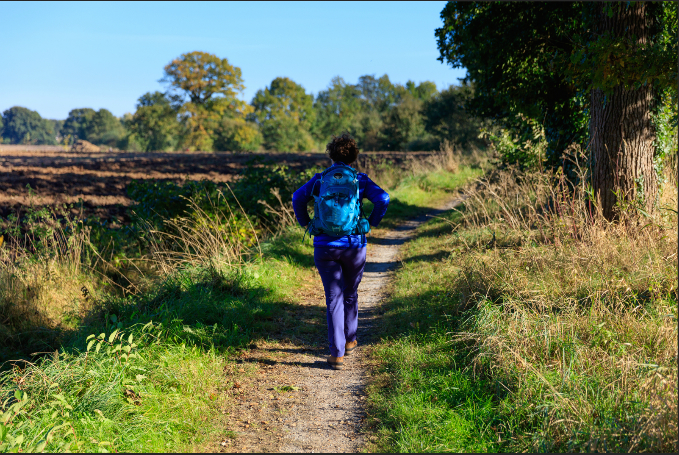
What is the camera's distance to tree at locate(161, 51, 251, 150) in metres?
65.0

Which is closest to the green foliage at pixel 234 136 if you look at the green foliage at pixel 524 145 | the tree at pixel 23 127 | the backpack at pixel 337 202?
the green foliage at pixel 524 145

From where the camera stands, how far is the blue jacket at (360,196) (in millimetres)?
4555

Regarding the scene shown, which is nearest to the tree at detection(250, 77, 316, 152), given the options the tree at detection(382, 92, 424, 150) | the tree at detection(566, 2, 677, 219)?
the tree at detection(382, 92, 424, 150)

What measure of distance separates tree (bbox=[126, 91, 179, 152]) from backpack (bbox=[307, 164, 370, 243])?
221 feet

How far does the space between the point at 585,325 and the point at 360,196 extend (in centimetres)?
232

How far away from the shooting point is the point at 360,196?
4.77 meters

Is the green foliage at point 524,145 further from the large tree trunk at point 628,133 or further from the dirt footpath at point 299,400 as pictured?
the dirt footpath at point 299,400

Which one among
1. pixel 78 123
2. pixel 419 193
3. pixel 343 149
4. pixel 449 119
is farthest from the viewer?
pixel 78 123

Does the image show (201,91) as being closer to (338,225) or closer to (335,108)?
(335,108)

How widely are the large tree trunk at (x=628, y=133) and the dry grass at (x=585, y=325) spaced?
460 millimetres

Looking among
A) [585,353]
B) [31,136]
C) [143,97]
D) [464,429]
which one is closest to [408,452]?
[464,429]

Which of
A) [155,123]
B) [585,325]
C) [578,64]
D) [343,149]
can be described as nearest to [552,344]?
[585,325]

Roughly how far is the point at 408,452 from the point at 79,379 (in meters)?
2.66

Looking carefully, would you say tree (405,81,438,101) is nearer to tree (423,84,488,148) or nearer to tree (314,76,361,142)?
tree (314,76,361,142)
